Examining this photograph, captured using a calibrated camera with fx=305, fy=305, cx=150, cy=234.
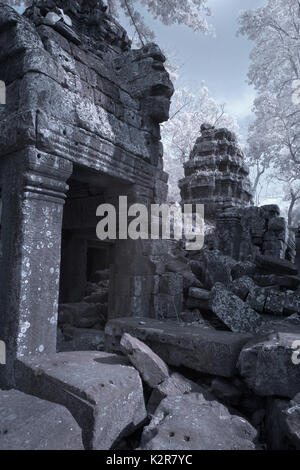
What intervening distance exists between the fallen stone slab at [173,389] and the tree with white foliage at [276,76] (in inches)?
819

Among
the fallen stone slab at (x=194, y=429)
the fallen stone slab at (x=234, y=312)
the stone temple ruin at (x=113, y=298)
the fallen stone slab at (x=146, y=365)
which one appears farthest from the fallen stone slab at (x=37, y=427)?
the fallen stone slab at (x=234, y=312)

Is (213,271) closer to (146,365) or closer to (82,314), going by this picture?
(146,365)

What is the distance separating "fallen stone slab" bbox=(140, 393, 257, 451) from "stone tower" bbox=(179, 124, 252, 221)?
422 inches

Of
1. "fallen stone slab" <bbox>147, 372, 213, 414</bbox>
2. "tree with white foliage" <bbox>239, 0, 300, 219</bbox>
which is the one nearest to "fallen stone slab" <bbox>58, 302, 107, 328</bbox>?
"fallen stone slab" <bbox>147, 372, 213, 414</bbox>

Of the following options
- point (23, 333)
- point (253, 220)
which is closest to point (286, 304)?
point (23, 333)

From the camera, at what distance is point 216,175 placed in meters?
13.2

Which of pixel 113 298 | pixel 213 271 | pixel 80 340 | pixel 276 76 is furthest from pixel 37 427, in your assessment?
pixel 276 76

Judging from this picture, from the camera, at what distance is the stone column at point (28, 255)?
9.67 feet

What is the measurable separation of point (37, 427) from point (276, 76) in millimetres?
25789

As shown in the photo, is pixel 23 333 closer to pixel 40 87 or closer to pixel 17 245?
pixel 17 245

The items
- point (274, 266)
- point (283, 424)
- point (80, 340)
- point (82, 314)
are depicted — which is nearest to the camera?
point (283, 424)

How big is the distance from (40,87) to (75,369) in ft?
8.90

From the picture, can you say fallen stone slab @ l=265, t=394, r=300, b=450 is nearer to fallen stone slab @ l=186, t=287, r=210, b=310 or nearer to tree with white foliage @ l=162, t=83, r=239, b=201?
fallen stone slab @ l=186, t=287, r=210, b=310

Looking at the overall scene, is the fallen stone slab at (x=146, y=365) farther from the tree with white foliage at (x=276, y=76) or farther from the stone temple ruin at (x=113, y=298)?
the tree with white foliage at (x=276, y=76)
